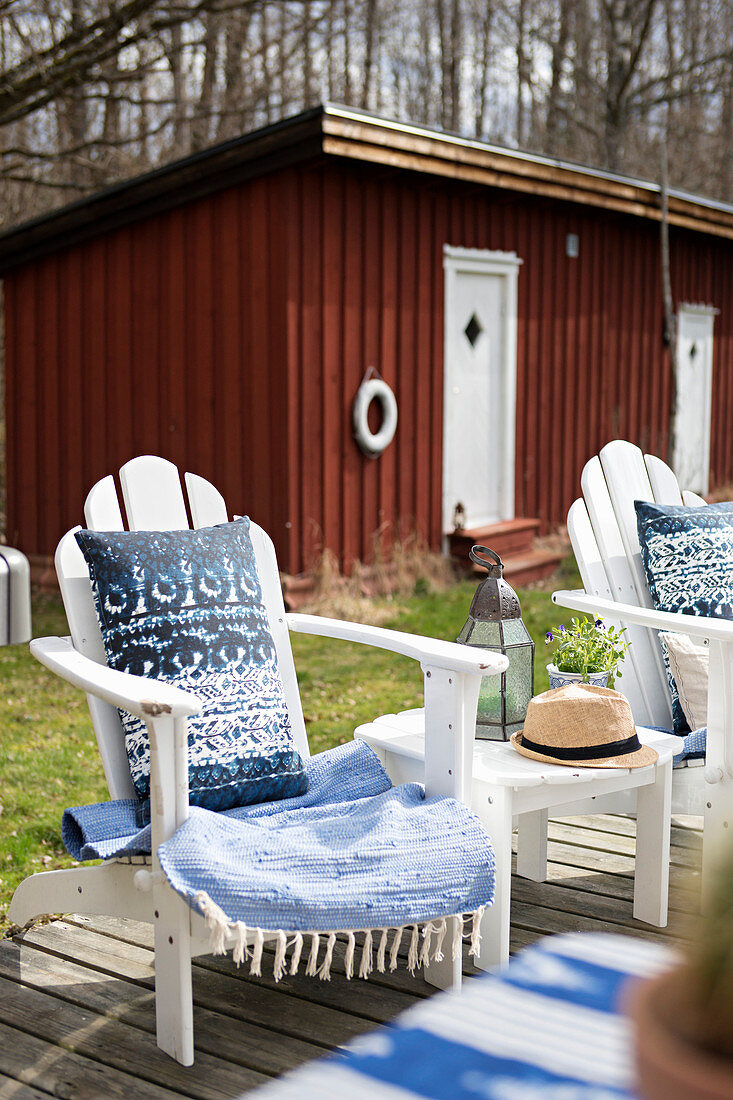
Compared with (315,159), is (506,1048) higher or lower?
lower

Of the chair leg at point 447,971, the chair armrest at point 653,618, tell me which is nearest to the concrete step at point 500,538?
the chair armrest at point 653,618

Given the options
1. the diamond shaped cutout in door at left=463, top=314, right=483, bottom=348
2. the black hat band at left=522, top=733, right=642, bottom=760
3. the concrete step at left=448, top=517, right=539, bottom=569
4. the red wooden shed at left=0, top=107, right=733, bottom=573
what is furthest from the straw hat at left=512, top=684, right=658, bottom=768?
the diamond shaped cutout in door at left=463, top=314, right=483, bottom=348

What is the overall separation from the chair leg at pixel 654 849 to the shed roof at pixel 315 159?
14.0 ft

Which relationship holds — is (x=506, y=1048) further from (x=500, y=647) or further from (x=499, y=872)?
(x=500, y=647)

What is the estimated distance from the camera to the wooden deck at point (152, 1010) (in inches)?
74.9

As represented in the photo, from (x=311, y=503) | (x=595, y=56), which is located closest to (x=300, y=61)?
(x=595, y=56)

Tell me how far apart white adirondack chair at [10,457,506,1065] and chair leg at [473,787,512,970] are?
8 cm

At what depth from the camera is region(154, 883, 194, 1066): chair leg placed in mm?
1878

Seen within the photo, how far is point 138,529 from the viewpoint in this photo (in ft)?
8.46

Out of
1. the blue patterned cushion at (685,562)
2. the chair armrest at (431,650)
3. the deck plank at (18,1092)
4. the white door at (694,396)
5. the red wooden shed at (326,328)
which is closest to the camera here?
the deck plank at (18,1092)

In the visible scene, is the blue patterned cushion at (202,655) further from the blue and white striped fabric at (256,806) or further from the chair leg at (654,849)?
the chair leg at (654,849)

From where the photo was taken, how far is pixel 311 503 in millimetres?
6266

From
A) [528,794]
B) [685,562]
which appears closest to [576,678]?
[528,794]

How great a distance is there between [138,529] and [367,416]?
13.6 ft
